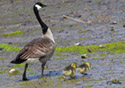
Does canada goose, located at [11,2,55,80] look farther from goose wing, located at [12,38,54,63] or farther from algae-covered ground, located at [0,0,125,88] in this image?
algae-covered ground, located at [0,0,125,88]

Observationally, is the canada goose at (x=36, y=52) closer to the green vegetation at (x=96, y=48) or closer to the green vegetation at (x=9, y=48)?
the green vegetation at (x=96, y=48)

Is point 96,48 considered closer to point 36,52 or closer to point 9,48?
point 36,52

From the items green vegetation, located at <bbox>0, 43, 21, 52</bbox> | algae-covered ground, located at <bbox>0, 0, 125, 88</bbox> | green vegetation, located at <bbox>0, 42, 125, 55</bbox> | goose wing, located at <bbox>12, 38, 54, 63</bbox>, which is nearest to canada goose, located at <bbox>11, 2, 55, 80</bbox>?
goose wing, located at <bbox>12, 38, 54, 63</bbox>

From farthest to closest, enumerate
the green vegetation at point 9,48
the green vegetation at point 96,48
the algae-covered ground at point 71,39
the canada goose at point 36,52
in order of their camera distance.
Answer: the green vegetation at point 9,48 → the green vegetation at point 96,48 → the canada goose at point 36,52 → the algae-covered ground at point 71,39

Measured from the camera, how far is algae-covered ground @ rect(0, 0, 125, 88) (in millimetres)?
10156

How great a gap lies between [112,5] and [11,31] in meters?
6.15

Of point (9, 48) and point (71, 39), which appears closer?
point (9, 48)

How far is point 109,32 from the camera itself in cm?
1641

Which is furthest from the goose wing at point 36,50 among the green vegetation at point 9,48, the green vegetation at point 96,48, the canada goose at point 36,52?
the green vegetation at point 9,48

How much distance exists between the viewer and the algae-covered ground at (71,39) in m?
10.2

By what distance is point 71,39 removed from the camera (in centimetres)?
1633

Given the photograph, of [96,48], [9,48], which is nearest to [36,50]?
[96,48]

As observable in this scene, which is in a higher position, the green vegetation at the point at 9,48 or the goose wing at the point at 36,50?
the goose wing at the point at 36,50

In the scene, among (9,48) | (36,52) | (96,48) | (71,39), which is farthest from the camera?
(71,39)
